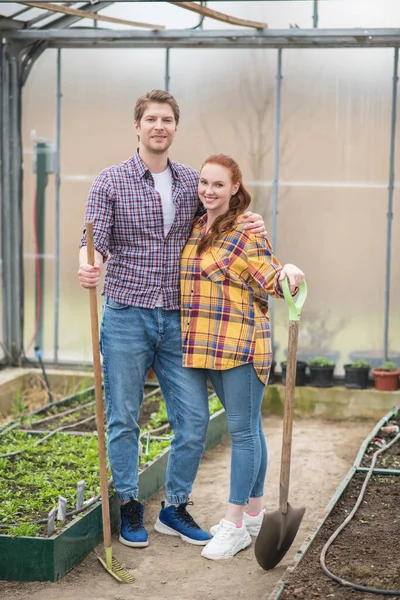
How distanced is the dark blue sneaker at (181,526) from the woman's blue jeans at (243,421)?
1.10 feet

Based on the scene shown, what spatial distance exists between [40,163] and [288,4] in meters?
2.14

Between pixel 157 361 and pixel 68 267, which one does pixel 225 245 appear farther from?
pixel 68 267

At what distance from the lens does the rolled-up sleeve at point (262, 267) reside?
12.2 feet

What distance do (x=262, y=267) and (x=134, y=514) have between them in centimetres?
123

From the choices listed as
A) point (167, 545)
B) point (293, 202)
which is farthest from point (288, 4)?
point (167, 545)

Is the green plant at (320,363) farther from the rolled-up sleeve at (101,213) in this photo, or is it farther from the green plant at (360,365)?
the rolled-up sleeve at (101,213)

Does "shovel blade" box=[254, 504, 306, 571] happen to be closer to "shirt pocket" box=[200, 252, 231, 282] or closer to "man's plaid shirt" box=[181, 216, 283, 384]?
"man's plaid shirt" box=[181, 216, 283, 384]

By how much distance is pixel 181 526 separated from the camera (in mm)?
4172

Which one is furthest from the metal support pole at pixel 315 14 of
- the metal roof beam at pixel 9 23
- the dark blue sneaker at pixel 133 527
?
the dark blue sneaker at pixel 133 527

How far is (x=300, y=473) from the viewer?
5.29 meters

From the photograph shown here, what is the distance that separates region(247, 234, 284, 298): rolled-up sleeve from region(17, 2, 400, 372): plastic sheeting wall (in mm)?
3023

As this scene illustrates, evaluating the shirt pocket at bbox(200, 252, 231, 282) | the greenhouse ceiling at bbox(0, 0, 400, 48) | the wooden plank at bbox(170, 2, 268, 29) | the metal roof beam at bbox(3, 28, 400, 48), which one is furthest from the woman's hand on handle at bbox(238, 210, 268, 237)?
the metal roof beam at bbox(3, 28, 400, 48)

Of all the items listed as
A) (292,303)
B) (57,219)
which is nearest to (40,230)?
(57,219)

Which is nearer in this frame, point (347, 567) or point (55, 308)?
point (347, 567)
